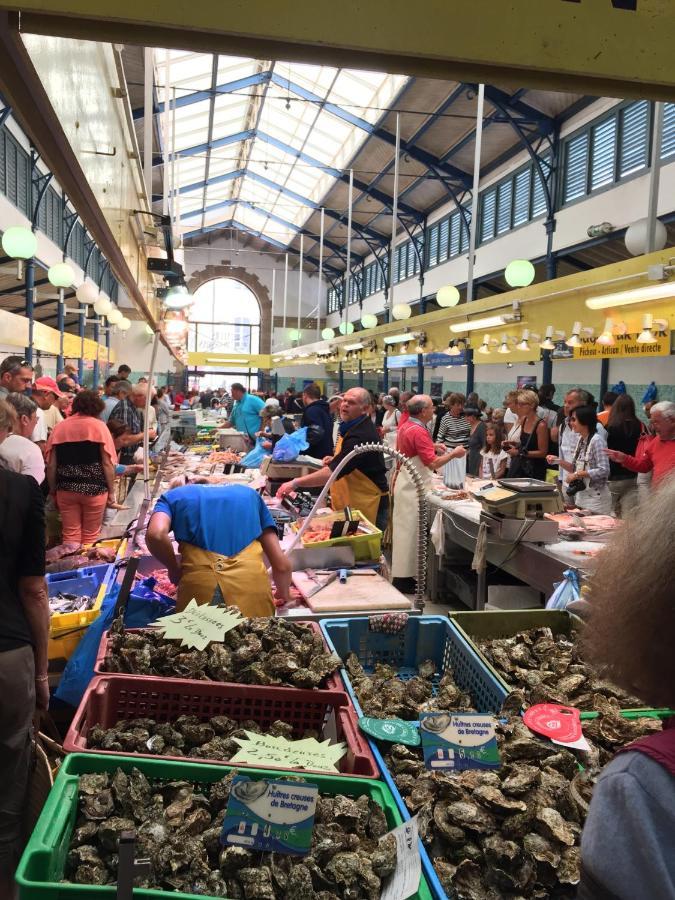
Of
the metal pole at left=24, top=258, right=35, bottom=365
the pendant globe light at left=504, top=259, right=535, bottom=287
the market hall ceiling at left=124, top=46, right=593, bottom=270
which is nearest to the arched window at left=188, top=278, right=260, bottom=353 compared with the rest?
the market hall ceiling at left=124, top=46, right=593, bottom=270

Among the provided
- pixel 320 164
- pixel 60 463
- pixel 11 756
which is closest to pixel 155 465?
pixel 60 463

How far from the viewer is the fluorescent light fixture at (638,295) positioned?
21.6ft

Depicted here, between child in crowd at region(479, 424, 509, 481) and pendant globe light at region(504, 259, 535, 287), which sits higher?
pendant globe light at region(504, 259, 535, 287)

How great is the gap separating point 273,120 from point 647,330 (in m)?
14.2

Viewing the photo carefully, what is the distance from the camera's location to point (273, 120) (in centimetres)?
1861

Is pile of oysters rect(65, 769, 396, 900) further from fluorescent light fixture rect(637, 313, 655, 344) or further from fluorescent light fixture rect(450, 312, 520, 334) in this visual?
fluorescent light fixture rect(450, 312, 520, 334)

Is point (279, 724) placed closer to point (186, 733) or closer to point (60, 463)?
point (186, 733)

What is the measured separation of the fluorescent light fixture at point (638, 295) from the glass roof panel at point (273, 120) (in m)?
5.58

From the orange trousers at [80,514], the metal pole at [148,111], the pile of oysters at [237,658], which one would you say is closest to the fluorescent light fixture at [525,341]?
the metal pole at [148,111]

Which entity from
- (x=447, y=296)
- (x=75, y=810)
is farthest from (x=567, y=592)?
(x=447, y=296)

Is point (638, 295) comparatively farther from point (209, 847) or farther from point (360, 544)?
point (209, 847)

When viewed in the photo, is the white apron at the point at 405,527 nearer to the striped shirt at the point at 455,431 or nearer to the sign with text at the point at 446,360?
the striped shirt at the point at 455,431

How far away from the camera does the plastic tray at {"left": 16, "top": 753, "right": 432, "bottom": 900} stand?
1.26 m

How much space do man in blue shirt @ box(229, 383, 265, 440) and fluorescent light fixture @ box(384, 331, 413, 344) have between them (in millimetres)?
3965
